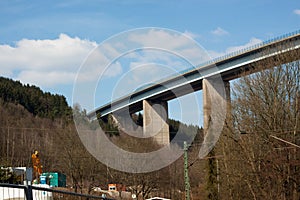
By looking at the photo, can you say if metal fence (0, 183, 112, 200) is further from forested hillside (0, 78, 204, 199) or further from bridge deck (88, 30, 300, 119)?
bridge deck (88, 30, 300, 119)

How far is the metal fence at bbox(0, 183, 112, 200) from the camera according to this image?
6059mm

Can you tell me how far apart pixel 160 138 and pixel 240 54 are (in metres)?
13.9

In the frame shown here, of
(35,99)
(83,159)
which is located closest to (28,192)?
(83,159)

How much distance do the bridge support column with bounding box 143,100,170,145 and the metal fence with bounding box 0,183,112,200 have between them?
144ft

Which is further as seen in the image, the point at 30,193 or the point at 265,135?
the point at 265,135

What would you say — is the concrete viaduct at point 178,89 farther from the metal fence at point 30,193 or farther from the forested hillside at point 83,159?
the metal fence at point 30,193

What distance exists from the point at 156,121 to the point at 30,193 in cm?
5400

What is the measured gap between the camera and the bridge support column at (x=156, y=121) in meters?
54.6

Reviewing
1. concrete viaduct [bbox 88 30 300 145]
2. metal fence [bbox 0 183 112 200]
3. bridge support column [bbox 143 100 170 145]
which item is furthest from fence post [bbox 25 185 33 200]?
bridge support column [bbox 143 100 170 145]

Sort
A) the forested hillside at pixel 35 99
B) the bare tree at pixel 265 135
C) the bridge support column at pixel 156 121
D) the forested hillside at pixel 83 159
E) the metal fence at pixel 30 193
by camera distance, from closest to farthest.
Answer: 1. the metal fence at pixel 30 193
2. the bare tree at pixel 265 135
3. the forested hillside at pixel 83 159
4. the bridge support column at pixel 156 121
5. the forested hillside at pixel 35 99

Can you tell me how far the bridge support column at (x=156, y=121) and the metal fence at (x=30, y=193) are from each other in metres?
44.0

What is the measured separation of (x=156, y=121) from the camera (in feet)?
197

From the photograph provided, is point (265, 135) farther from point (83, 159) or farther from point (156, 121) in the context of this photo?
point (156, 121)

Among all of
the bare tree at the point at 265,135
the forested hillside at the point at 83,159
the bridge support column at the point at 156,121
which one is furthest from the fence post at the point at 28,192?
the bridge support column at the point at 156,121
